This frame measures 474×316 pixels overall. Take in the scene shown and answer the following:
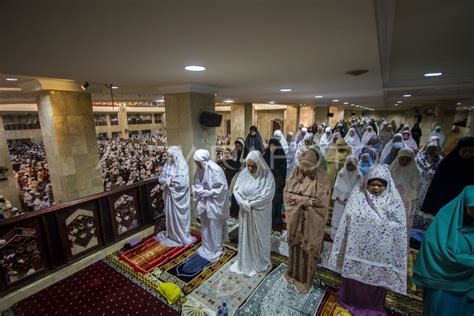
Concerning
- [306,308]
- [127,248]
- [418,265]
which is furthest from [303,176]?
[127,248]

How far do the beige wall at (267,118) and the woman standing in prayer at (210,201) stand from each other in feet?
55.0

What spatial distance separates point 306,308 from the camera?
9.52ft

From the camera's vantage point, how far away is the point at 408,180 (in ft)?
12.3

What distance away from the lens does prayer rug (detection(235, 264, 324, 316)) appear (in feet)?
9.39

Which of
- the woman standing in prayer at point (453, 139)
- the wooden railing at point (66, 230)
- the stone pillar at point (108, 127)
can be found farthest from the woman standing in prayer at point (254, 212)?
the stone pillar at point (108, 127)

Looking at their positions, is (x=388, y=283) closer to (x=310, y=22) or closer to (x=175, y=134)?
(x=310, y=22)

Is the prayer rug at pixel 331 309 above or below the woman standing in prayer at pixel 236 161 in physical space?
below

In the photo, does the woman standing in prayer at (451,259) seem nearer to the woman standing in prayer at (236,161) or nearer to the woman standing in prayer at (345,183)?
the woman standing in prayer at (345,183)

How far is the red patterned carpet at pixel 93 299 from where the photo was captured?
2.95m

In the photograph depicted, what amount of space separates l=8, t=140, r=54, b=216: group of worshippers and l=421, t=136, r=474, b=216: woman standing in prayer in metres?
8.88

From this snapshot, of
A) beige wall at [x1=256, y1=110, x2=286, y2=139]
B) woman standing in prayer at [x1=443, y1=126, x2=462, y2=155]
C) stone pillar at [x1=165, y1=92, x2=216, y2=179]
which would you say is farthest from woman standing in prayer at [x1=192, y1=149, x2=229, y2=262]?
beige wall at [x1=256, y1=110, x2=286, y2=139]

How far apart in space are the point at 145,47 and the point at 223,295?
10.7 feet

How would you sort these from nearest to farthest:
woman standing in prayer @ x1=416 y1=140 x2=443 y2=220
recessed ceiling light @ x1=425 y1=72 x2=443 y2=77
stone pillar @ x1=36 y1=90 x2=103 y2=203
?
recessed ceiling light @ x1=425 y1=72 x2=443 y2=77 < woman standing in prayer @ x1=416 y1=140 x2=443 y2=220 < stone pillar @ x1=36 y1=90 x2=103 y2=203

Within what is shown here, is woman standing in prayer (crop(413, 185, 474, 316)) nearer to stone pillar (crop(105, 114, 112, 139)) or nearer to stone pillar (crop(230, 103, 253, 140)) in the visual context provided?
stone pillar (crop(230, 103, 253, 140))
